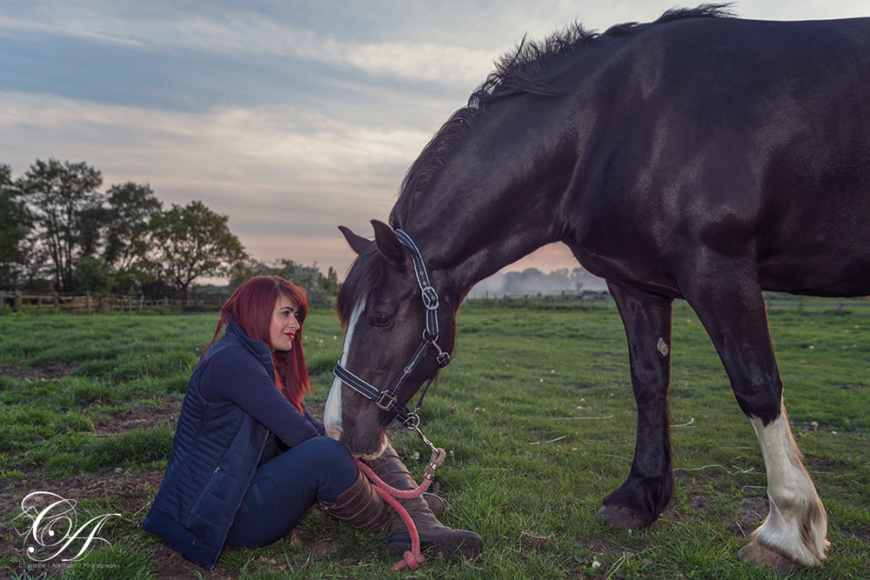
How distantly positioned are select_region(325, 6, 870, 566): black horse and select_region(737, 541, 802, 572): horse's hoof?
11 mm

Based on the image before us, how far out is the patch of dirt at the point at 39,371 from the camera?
6.89 metres

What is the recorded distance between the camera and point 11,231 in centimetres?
3366

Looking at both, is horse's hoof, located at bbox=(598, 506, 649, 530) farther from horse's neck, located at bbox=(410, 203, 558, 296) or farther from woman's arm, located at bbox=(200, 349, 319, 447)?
woman's arm, located at bbox=(200, 349, 319, 447)

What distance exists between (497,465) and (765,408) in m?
1.94

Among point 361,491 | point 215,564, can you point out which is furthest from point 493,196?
point 215,564

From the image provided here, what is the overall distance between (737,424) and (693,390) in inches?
90.5

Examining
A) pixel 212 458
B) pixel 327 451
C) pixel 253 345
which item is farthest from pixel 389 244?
pixel 212 458

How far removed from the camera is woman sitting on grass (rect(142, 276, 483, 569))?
2408mm

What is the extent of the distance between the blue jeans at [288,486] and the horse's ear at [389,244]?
3.19 ft

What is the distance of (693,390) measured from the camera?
7867mm

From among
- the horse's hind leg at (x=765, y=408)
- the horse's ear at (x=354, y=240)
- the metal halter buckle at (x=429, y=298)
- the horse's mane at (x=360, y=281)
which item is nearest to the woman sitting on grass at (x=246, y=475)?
the horse's mane at (x=360, y=281)

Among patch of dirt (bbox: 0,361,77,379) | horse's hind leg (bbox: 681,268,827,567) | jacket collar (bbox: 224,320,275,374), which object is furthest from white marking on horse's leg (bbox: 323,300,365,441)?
patch of dirt (bbox: 0,361,77,379)

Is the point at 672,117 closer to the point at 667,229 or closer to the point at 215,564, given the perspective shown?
the point at 667,229

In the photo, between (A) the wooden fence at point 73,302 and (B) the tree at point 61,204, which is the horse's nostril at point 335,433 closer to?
(A) the wooden fence at point 73,302
